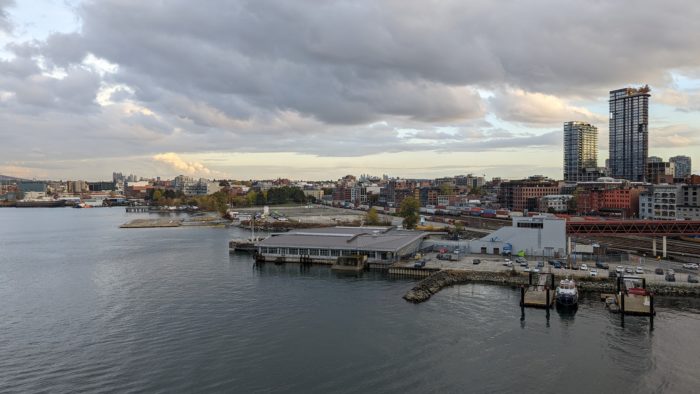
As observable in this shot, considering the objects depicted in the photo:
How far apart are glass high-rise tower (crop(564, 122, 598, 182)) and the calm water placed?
104301 mm

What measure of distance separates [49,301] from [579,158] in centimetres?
11693

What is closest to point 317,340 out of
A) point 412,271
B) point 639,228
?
point 412,271

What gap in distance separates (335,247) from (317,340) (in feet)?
50.1

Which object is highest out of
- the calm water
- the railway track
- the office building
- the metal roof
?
the office building

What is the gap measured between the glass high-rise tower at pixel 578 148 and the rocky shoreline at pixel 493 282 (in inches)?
3937

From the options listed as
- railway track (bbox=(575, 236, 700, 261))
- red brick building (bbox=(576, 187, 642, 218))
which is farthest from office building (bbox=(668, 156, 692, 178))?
railway track (bbox=(575, 236, 700, 261))

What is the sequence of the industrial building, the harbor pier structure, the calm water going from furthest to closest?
the harbor pier structure, the industrial building, the calm water

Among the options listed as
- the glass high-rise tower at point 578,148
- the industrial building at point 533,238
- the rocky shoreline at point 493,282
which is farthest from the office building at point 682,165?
the rocky shoreline at point 493,282

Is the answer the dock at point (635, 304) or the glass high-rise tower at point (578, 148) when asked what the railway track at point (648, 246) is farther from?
the glass high-rise tower at point (578, 148)

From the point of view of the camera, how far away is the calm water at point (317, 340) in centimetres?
1391

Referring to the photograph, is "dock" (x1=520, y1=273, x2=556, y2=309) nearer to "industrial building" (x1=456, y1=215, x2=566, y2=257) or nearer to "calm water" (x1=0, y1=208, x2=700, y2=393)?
"calm water" (x1=0, y1=208, x2=700, y2=393)

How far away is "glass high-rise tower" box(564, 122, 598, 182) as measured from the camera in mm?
117125

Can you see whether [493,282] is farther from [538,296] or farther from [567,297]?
[567,297]

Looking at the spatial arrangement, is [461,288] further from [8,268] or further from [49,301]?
[8,268]
